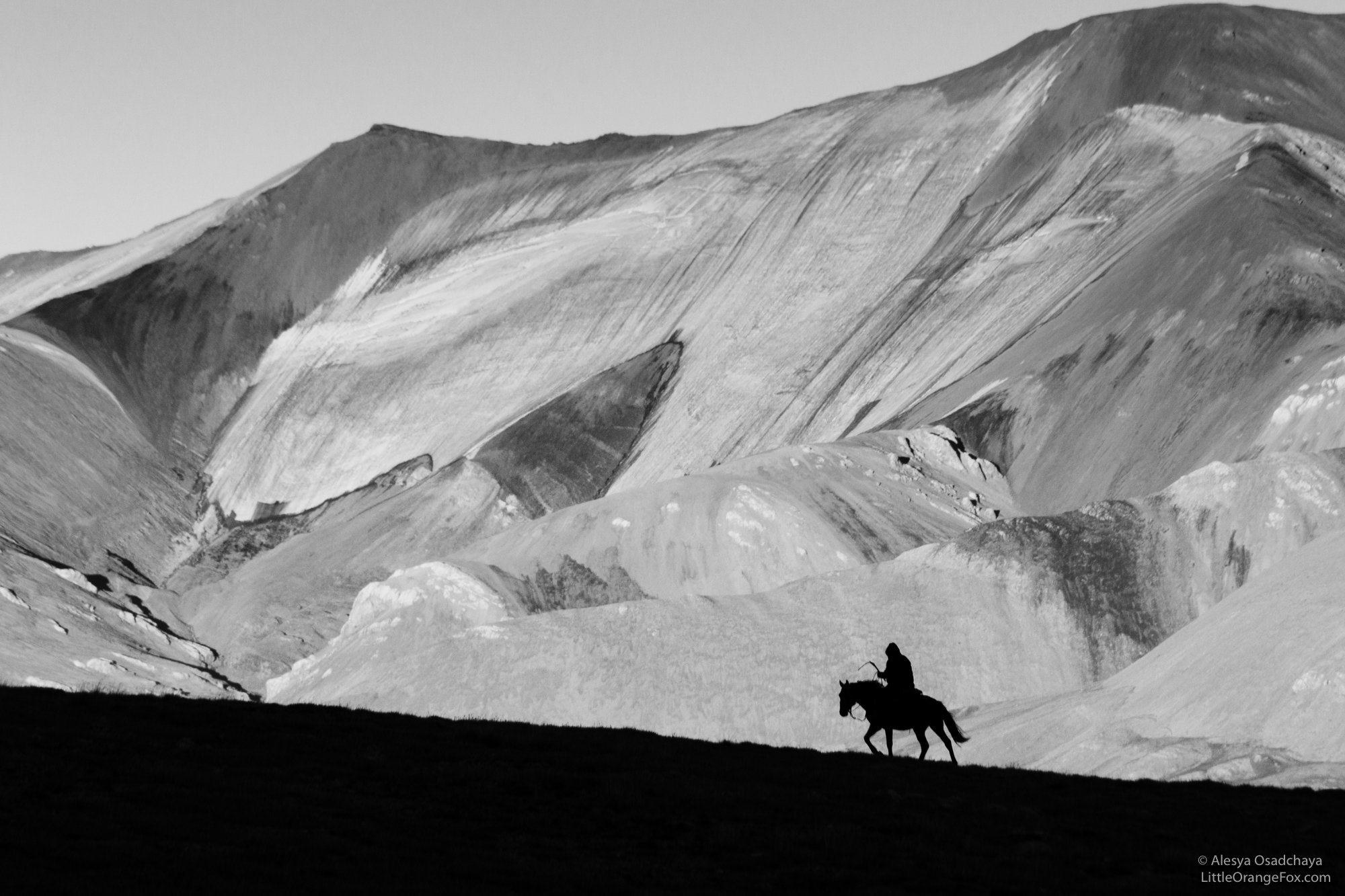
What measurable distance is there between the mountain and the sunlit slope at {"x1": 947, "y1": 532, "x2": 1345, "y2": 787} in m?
1.09

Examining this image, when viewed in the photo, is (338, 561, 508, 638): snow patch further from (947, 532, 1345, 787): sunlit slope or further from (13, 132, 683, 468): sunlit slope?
(13, 132, 683, 468): sunlit slope

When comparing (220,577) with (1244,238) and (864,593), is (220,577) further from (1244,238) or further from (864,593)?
(1244,238)

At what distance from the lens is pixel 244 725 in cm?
2084

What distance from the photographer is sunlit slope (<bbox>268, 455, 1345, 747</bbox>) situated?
181ft

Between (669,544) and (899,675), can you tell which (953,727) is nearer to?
(899,675)

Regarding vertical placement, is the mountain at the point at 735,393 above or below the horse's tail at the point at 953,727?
above

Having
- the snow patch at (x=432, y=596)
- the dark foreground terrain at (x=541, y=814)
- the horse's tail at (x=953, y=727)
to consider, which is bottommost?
the dark foreground terrain at (x=541, y=814)

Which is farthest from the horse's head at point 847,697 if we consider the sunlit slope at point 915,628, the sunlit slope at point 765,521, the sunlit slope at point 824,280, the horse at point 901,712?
the sunlit slope at point 824,280

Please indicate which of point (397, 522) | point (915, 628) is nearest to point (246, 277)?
point (397, 522)

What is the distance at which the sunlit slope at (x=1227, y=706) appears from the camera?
128 ft

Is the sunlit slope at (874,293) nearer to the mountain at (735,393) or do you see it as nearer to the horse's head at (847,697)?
the mountain at (735,393)

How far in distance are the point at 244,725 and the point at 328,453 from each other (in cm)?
8784

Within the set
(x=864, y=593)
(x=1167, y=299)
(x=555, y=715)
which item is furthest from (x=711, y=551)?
(x=1167, y=299)

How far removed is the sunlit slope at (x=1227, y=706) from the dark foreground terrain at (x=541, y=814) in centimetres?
1721
